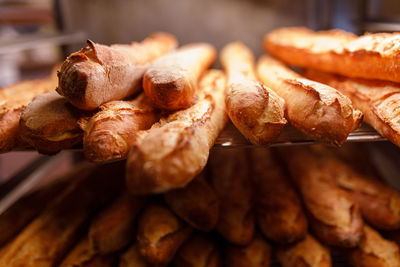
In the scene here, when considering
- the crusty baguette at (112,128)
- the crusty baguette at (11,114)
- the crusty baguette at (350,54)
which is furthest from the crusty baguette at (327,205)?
the crusty baguette at (11,114)

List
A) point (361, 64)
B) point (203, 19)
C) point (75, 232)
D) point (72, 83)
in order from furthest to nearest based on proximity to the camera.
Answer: point (203, 19) < point (75, 232) < point (361, 64) < point (72, 83)

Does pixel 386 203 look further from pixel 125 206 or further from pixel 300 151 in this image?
pixel 125 206

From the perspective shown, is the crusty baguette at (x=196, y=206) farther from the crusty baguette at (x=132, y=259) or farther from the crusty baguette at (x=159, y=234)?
the crusty baguette at (x=132, y=259)

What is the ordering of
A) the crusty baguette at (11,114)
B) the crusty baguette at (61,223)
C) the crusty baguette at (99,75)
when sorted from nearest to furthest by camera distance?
the crusty baguette at (99,75) → the crusty baguette at (11,114) → the crusty baguette at (61,223)

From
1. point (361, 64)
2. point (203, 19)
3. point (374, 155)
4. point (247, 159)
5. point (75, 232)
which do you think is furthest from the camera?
point (203, 19)

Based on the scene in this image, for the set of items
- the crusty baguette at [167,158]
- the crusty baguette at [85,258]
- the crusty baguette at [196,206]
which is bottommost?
the crusty baguette at [85,258]

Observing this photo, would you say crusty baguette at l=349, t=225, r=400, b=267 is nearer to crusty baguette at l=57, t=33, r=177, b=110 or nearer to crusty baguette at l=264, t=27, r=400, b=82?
crusty baguette at l=264, t=27, r=400, b=82

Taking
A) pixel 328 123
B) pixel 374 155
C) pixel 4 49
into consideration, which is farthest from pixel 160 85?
pixel 374 155
